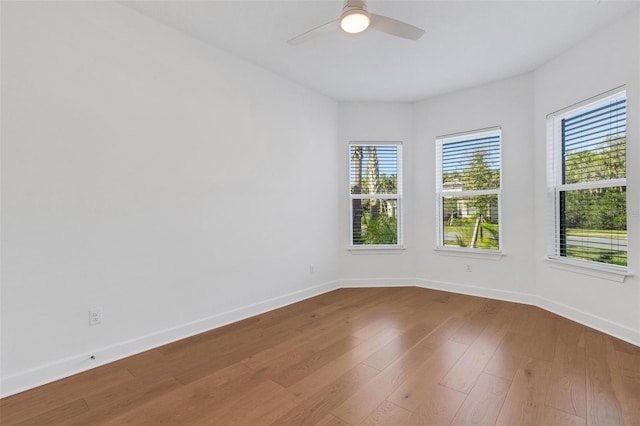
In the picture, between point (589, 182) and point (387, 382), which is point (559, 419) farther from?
point (589, 182)

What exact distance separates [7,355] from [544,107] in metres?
5.29

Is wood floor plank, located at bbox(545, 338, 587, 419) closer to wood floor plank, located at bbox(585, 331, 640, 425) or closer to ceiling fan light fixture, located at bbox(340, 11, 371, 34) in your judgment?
wood floor plank, located at bbox(585, 331, 640, 425)

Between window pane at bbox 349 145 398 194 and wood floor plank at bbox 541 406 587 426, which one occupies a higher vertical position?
window pane at bbox 349 145 398 194

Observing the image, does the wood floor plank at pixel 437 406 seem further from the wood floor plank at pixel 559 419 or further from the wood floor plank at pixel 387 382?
the wood floor plank at pixel 559 419

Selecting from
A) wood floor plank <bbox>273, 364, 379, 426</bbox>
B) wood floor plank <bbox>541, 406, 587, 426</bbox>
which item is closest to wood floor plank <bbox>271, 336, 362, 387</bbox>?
wood floor plank <bbox>273, 364, 379, 426</bbox>

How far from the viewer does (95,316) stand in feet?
7.52

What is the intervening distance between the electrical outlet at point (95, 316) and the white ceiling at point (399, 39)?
7.91 ft

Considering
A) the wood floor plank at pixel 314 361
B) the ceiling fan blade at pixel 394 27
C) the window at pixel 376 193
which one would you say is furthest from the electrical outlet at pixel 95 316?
the window at pixel 376 193

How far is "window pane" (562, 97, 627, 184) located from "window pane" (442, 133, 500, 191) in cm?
75

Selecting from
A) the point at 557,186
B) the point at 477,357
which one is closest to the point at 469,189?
the point at 557,186

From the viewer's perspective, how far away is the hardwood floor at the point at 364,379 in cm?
172

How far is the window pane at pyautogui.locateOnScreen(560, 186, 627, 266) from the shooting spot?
111 inches

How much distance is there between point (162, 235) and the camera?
267cm

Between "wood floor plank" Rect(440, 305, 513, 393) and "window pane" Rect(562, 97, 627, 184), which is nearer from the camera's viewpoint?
"wood floor plank" Rect(440, 305, 513, 393)
